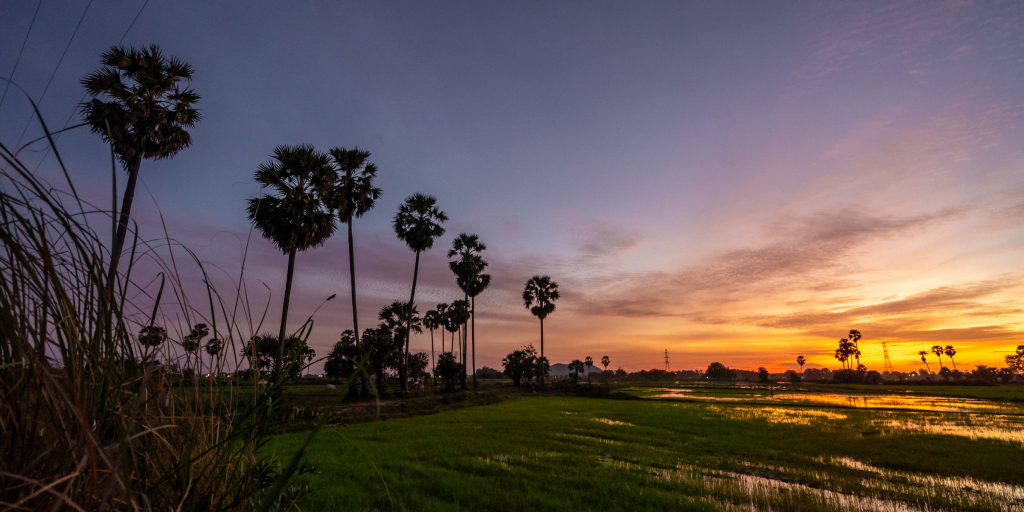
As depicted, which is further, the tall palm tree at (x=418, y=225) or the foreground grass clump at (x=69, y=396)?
the tall palm tree at (x=418, y=225)

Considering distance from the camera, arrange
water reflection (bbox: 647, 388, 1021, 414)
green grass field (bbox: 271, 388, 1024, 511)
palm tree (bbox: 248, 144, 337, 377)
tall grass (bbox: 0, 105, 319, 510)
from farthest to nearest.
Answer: water reflection (bbox: 647, 388, 1021, 414), palm tree (bbox: 248, 144, 337, 377), green grass field (bbox: 271, 388, 1024, 511), tall grass (bbox: 0, 105, 319, 510)

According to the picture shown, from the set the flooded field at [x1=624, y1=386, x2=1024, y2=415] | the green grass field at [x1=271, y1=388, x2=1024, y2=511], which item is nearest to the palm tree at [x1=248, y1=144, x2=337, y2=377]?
the green grass field at [x1=271, y1=388, x2=1024, y2=511]

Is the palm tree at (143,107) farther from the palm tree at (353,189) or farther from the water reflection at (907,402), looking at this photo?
the water reflection at (907,402)

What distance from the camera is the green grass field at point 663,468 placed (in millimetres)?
8547

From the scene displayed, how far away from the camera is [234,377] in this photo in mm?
2320

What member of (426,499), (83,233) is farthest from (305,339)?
(426,499)

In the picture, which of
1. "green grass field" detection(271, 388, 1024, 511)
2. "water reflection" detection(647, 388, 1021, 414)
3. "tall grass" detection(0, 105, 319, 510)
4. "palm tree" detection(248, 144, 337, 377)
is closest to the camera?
"tall grass" detection(0, 105, 319, 510)

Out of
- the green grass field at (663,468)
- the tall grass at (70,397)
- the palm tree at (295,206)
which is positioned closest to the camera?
the tall grass at (70,397)

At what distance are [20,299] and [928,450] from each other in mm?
22133

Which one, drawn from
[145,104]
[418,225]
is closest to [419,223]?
[418,225]

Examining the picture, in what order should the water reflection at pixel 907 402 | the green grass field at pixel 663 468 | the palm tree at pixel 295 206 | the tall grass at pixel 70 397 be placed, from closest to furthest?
the tall grass at pixel 70 397
the green grass field at pixel 663 468
the palm tree at pixel 295 206
the water reflection at pixel 907 402

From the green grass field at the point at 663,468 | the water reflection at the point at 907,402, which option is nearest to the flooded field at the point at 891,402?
the water reflection at the point at 907,402

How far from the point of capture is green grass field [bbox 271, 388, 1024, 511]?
8.55 metres

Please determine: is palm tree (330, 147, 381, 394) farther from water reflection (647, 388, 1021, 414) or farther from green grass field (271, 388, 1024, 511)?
water reflection (647, 388, 1021, 414)
